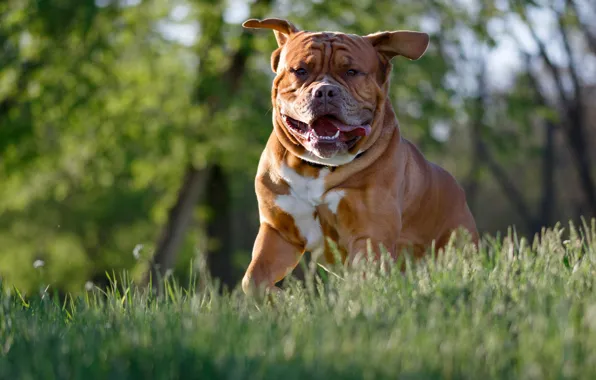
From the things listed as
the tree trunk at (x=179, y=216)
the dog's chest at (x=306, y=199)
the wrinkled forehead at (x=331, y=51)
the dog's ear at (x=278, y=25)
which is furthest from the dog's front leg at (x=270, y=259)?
the tree trunk at (x=179, y=216)

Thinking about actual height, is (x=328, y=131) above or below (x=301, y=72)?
below

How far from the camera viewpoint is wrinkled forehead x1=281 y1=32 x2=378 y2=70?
4.79m

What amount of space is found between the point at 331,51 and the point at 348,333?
2025 mm

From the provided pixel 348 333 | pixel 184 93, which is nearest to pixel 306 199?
pixel 348 333

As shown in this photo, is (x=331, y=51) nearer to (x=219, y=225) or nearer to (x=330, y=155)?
(x=330, y=155)

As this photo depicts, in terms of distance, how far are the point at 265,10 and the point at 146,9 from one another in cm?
279

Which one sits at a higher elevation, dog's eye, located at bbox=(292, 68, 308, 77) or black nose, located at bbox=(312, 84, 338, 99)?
dog's eye, located at bbox=(292, 68, 308, 77)

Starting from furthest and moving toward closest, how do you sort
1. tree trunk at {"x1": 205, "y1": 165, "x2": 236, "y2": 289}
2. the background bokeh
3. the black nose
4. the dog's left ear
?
1. tree trunk at {"x1": 205, "y1": 165, "x2": 236, "y2": 289}
2. the background bokeh
3. the dog's left ear
4. the black nose

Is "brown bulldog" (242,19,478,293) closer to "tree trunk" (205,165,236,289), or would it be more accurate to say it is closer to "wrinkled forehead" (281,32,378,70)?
"wrinkled forehead" (281,32,378,70)

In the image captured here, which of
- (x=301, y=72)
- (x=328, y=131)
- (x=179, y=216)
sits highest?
(x=301, y=72)

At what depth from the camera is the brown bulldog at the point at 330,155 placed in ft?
15.6

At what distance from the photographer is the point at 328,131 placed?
475 centimetres

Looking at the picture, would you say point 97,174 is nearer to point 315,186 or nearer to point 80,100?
point 80,100

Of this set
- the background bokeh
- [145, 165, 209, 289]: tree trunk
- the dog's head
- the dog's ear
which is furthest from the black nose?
[145, 165, 209, 289]: tree trunk
